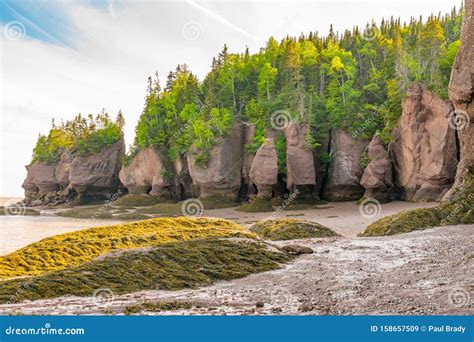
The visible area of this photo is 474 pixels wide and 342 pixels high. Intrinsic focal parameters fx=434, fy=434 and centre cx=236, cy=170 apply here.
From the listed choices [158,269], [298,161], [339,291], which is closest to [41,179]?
[298,161]

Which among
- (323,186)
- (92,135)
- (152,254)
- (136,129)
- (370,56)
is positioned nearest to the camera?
(152,254)

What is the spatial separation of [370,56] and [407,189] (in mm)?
33025

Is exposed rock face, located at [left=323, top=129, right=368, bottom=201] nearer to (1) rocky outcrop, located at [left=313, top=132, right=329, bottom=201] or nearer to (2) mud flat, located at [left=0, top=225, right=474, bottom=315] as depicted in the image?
(1) rocky outcrop, located at [left=313, top=132, right=329, bottom=201]

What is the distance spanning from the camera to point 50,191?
8362 centimetres

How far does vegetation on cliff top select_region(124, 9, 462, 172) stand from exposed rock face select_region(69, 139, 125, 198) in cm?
815

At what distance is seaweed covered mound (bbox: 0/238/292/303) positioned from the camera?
12.4 meters

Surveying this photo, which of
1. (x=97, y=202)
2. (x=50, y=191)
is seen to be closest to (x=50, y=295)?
(x=97, y=202)

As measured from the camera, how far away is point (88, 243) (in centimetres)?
1816

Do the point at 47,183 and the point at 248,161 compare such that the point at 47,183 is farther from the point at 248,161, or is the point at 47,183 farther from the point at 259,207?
the point at 259,207

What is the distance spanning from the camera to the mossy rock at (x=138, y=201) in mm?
63344

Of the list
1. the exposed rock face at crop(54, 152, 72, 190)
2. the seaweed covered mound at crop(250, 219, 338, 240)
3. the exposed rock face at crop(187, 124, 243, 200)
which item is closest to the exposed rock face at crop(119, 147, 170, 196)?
the exposed rock face at crop(187, 124, 243, 200)

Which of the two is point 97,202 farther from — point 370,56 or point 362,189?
point 370,56

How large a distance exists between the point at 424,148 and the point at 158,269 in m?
35.2

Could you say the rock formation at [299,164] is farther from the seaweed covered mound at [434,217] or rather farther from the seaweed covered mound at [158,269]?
the seaweed covered mound at [158,269]
